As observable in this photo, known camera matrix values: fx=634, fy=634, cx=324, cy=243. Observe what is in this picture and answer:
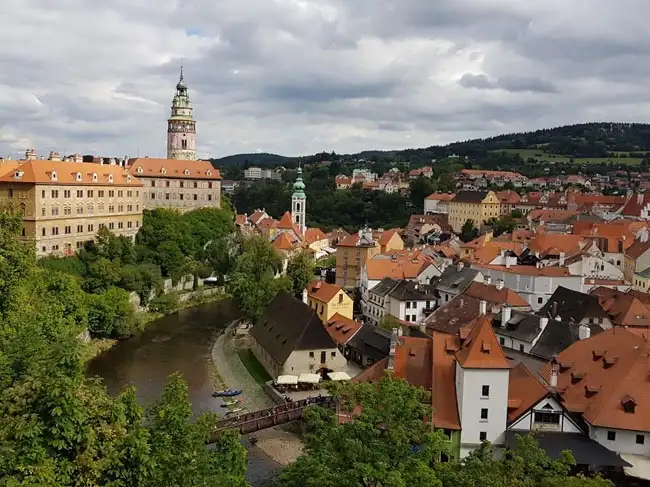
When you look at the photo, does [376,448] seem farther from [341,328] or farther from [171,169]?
[171,169]

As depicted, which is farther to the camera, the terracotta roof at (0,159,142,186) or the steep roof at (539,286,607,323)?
the terracotta roof at (0,159,142,186)

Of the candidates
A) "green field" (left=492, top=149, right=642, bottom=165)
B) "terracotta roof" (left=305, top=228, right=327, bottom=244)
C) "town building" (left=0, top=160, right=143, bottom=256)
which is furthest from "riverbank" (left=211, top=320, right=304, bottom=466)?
"green field" (left=492, top=149, right=642, bottom=165)

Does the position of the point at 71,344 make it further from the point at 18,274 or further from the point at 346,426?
the point at 18,274

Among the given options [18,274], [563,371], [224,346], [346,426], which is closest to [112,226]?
[224,346]

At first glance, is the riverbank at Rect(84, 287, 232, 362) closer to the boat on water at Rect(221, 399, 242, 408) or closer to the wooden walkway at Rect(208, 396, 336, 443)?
the boat on water at Rect(221, 399, 242, 408)

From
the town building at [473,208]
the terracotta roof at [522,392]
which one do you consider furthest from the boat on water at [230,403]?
the town building at [473,208]

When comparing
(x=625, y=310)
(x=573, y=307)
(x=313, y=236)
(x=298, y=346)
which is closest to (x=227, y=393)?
(x=298, y=346)

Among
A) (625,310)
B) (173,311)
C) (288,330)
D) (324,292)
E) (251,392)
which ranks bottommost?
(251,392)
